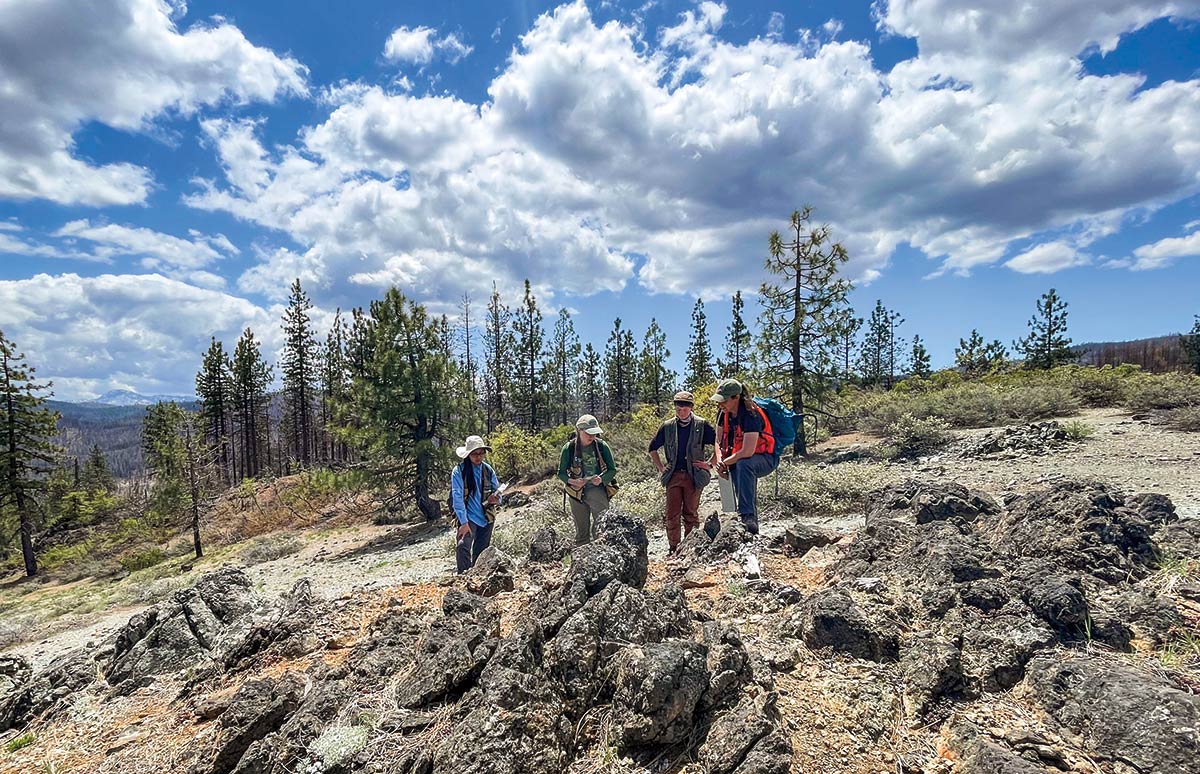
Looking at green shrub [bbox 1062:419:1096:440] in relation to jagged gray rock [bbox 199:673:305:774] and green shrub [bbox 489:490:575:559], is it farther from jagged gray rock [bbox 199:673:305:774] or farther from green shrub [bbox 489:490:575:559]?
jagged gray rock [bbox 199:673:305:774]

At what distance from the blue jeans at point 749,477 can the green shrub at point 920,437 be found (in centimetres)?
1093

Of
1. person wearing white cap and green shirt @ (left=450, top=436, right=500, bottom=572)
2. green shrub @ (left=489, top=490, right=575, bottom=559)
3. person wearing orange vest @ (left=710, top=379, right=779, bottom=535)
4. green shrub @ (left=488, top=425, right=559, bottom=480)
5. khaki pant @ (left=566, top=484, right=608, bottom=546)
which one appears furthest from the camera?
green shrub @ (left=488, top=425, right=559, bottom=480)

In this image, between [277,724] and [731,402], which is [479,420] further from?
[277,724]

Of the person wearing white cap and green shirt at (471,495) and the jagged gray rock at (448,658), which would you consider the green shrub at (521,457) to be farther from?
the jagged gray rock at (448,658)

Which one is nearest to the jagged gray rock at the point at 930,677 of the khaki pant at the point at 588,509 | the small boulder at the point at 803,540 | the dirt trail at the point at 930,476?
the small boulder at the point at 803,540

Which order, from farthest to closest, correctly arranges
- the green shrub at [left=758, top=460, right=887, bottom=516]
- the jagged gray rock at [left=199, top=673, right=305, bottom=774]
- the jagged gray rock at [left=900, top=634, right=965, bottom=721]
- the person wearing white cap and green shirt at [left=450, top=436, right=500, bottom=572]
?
the green shrub at [left=758, top=460, right=887, bottom=516]
the person wearing white cap and green shirt at [left=450, top=436, right=500, bottom=572]
the jagged gray rock at [left=199, top=673, right=305, bottom=774]
the jagged gray rock at [left=900, top=634, right=965, bottom=721]

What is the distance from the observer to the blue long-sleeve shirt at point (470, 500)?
6484 millimetres

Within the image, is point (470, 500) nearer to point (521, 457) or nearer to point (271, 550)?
point (271, 550)

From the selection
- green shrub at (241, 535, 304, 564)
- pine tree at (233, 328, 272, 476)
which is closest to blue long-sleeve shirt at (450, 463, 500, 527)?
green shrub at (241, 535, 304, 564)

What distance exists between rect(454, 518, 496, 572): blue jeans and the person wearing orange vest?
3.16 meters

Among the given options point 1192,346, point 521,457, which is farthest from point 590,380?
point 1192,346

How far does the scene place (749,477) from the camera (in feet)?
18.6

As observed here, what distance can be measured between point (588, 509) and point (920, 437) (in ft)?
40.1

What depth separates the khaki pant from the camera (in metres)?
6.75
